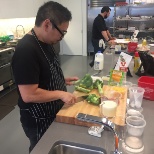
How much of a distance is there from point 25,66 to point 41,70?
14cm

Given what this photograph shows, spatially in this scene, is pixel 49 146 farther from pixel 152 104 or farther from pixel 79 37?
pixel 79 37

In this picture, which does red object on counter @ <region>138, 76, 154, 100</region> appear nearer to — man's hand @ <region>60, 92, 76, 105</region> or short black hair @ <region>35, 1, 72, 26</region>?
man's hand @ <region>60, 92, 76, 105</region>

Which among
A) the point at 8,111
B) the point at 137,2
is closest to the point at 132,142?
the point at 8,111

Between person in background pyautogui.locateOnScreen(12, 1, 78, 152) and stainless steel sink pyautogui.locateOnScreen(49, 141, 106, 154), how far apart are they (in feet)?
0.93

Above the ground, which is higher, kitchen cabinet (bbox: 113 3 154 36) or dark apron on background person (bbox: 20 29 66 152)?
kitchen cabinet (bbox: 113 3 154 36)

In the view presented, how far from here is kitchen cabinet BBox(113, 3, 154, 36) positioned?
18.6ft

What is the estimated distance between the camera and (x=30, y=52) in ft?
3.71

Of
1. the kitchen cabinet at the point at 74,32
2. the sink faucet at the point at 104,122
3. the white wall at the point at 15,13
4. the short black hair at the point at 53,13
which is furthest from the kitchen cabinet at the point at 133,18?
the sink faucet at the point at 104,122

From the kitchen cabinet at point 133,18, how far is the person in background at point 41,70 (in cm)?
485

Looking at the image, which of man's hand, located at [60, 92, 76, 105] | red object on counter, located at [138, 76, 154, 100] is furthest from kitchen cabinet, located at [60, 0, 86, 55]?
man's hand, located at [60, 92, 76, 105]

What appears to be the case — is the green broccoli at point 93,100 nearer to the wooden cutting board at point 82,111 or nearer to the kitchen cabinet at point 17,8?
the wooden cutting board at point 82,111

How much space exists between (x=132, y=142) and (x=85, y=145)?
0.25 meters

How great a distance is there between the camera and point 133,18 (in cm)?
559

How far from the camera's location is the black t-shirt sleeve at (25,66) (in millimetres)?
1101
